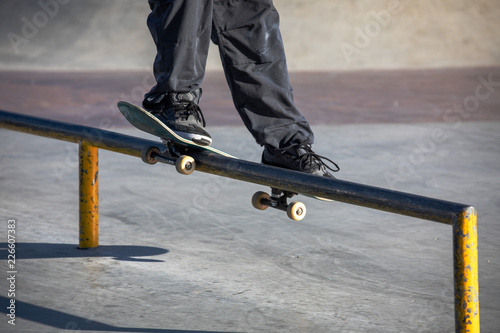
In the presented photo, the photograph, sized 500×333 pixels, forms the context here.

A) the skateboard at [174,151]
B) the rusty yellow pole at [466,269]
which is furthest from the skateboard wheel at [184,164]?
the rusty yellow pole at [466,269]

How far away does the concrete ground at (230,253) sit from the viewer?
2.74 m

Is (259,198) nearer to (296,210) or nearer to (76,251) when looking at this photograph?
(296,210)

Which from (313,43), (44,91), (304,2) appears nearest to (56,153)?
(44,91)

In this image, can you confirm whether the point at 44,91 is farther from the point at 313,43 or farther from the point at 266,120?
the point at 266,120

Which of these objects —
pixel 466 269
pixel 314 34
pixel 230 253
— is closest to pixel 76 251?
pixel 230 253

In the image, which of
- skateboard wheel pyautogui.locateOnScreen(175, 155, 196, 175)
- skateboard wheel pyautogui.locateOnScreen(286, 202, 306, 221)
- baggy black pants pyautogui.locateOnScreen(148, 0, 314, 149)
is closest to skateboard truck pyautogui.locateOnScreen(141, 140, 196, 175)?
skateboard wheel pyautogui.locateOnScreen(175, 155, 196, 175)

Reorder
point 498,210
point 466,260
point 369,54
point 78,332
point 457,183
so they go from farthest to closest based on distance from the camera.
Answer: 1. point 369,54
2. point 457,183
3. point 498,210
4. point 78,332
5. point 466,260

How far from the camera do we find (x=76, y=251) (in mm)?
3488

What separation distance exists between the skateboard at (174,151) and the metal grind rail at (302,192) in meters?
0.02

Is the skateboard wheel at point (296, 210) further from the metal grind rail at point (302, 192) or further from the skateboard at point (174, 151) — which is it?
the metal grind rail at point (302, 192)

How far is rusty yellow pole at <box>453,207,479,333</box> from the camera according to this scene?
203 cm

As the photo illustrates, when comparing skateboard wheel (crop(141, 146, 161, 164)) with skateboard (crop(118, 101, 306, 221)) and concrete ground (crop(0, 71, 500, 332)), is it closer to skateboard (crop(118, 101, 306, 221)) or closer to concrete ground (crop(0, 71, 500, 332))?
skateboard (crop(118, 101, 306, 221))

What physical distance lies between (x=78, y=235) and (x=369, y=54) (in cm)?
1086

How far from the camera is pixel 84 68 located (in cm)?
1281
